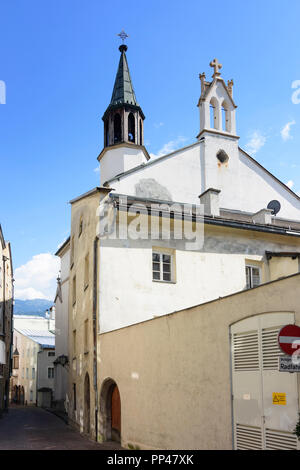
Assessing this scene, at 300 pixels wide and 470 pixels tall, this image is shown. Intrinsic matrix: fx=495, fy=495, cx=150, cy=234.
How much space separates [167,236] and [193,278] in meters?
1.93

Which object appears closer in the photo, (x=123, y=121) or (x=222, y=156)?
(x=222, y=156)

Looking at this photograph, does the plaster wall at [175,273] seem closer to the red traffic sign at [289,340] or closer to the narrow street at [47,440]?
the narrow street at [47,440]

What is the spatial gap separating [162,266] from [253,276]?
4176mm

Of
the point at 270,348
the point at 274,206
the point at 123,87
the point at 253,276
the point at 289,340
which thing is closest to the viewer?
the point at 289,340

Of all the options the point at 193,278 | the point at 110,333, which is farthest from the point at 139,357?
the point at 193,278

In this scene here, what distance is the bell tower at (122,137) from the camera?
31.2m

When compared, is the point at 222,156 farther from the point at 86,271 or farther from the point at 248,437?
the point at 248,437

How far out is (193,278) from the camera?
19297 millimetres

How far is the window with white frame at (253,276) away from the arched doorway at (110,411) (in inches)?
278

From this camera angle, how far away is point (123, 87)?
3412cm

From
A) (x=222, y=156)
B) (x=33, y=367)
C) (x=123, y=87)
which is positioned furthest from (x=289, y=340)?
(x=33, y=367)

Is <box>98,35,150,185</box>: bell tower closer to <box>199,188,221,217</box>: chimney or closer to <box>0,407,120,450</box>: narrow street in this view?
<box>199,188,221,217</box>: chimney

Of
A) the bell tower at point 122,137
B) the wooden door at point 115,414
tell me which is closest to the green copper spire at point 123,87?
the bell tower at point 122,137

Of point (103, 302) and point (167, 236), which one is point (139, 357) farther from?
point (167, 236)
